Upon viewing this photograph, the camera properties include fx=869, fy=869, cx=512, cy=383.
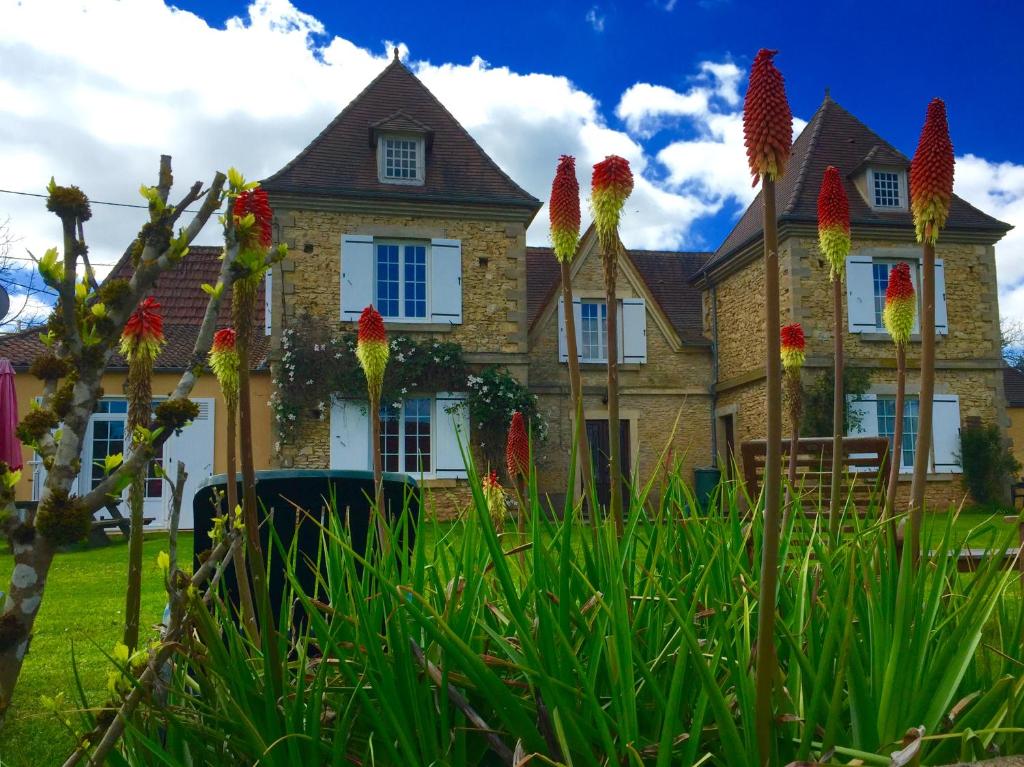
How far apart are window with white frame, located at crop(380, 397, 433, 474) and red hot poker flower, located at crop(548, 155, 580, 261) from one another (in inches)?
558

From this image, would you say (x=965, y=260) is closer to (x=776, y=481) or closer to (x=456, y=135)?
(x=456, y=135)

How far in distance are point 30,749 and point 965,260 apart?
62.8 feet

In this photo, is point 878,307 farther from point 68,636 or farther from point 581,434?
point 581,434

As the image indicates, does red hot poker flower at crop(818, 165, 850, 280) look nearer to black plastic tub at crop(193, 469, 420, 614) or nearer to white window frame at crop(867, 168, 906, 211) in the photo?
black plastic tub at crop(193, 469, 420, 614)

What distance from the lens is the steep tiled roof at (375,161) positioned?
1664cm

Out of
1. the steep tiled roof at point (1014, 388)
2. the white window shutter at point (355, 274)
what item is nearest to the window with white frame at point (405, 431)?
the white window shutter at point (355, 274)

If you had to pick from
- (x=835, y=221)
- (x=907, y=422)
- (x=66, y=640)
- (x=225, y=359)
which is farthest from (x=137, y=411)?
(x=907, y=422)

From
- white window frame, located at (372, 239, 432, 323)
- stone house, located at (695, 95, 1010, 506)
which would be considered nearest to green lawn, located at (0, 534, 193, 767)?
white window frame, located at (372, 239, 432, 323)

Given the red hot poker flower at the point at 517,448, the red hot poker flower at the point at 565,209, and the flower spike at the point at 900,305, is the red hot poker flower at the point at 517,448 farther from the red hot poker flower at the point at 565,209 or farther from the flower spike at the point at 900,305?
the flower spike at the point at 900,305

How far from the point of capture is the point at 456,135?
18.2 meters

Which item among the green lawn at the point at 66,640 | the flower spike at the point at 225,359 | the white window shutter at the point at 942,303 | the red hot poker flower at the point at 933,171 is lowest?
the green lawn at the point at 66,640

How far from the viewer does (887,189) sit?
18.5 m

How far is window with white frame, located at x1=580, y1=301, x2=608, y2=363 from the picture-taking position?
19234 millimetres

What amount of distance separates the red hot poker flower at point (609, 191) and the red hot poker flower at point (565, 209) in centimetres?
6
